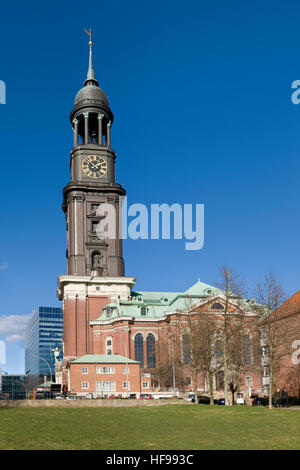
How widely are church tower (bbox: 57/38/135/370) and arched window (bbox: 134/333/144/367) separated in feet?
26.2

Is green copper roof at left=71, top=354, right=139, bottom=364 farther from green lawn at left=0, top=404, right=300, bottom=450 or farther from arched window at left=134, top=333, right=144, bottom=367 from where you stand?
green lawn at left=0, top=404, right=300, bottom=450

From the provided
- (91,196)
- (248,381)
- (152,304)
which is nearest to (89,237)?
(91,196)

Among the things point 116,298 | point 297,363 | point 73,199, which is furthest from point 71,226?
point 297,363

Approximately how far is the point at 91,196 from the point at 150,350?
31563 mm

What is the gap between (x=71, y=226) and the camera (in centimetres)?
10694

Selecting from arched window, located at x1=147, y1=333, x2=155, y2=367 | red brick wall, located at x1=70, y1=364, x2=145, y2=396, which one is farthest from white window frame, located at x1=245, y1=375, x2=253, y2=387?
red brick wall, located at x1=70, y1=364, x2=145, y2=396

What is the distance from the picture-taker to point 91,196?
357 feet

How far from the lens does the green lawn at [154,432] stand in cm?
2291

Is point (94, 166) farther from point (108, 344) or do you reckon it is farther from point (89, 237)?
point (108, 344)

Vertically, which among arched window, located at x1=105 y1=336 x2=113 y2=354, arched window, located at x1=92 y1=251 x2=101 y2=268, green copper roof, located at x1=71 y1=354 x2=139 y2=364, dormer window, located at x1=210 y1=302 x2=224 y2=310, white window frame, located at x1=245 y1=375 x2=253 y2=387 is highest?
arched window, located at x1=92 y1=251 x2=101 y2=268

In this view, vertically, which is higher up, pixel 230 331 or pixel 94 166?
pixel 94 166

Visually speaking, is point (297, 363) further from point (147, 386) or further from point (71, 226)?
point (71, 226)

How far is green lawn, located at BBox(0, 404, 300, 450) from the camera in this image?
22.9 m

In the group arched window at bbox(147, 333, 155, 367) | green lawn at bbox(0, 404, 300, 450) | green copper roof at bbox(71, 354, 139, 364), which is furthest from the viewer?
arched window at bbox(147, 333, 155, 367)
